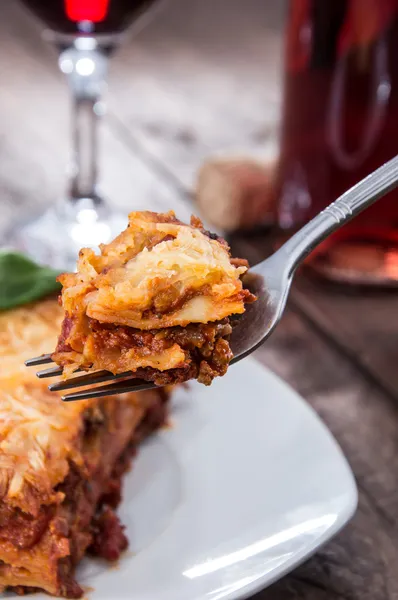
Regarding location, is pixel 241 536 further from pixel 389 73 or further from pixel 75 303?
pixel 389 73

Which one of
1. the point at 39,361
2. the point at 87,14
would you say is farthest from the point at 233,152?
the point at 39,361

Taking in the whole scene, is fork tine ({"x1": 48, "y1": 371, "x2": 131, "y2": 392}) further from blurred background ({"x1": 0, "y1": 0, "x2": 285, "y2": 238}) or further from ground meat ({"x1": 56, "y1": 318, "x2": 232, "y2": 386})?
blurred background ({"x1": 0, "y1": 0, "x2": 285, "y2": 238})

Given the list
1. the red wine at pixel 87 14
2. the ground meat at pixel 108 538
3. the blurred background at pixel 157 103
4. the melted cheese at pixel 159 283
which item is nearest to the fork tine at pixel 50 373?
the melted cheese at pixel 159 283

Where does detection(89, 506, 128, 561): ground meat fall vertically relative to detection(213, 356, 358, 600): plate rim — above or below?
below

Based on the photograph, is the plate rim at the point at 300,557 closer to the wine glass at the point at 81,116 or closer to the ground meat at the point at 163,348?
the ground meat at the point at 163,348

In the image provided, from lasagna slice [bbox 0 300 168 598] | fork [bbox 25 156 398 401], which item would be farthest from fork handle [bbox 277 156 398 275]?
lasagna slice [bbox 0 300 168 598]
